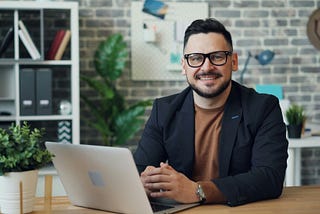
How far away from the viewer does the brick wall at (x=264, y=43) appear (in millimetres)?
4844

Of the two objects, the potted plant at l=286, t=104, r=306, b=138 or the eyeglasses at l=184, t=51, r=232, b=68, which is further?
the potted plant at l=286, t=104, r=306, b=138

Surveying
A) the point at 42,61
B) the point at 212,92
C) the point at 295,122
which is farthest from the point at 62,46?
the point at 212,92

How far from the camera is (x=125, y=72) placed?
488cm

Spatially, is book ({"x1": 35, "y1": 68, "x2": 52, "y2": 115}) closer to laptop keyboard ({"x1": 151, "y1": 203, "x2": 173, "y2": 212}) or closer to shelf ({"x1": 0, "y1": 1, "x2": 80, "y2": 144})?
shelf ({"x1": 0, "y1": 1, "x2": 80, "y2": 144})

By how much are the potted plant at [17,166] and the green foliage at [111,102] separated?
2642 mm

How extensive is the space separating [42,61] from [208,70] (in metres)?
2.35

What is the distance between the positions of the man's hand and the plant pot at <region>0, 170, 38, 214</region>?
421mm

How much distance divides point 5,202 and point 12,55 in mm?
2927

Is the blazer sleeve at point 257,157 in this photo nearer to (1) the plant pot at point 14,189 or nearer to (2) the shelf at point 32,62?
(1) the plant pot at point 14,189

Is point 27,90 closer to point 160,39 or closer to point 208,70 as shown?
point 160,39

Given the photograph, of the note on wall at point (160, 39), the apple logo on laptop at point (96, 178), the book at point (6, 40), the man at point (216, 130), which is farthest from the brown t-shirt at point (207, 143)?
the note on wall at point (160, 39)

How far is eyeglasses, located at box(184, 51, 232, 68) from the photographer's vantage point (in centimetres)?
229

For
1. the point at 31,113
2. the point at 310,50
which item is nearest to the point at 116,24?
the point at 31,113

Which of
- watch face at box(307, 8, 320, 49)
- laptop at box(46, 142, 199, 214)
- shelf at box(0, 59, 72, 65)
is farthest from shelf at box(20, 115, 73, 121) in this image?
laptop at box(46, 142, 199, 214)
